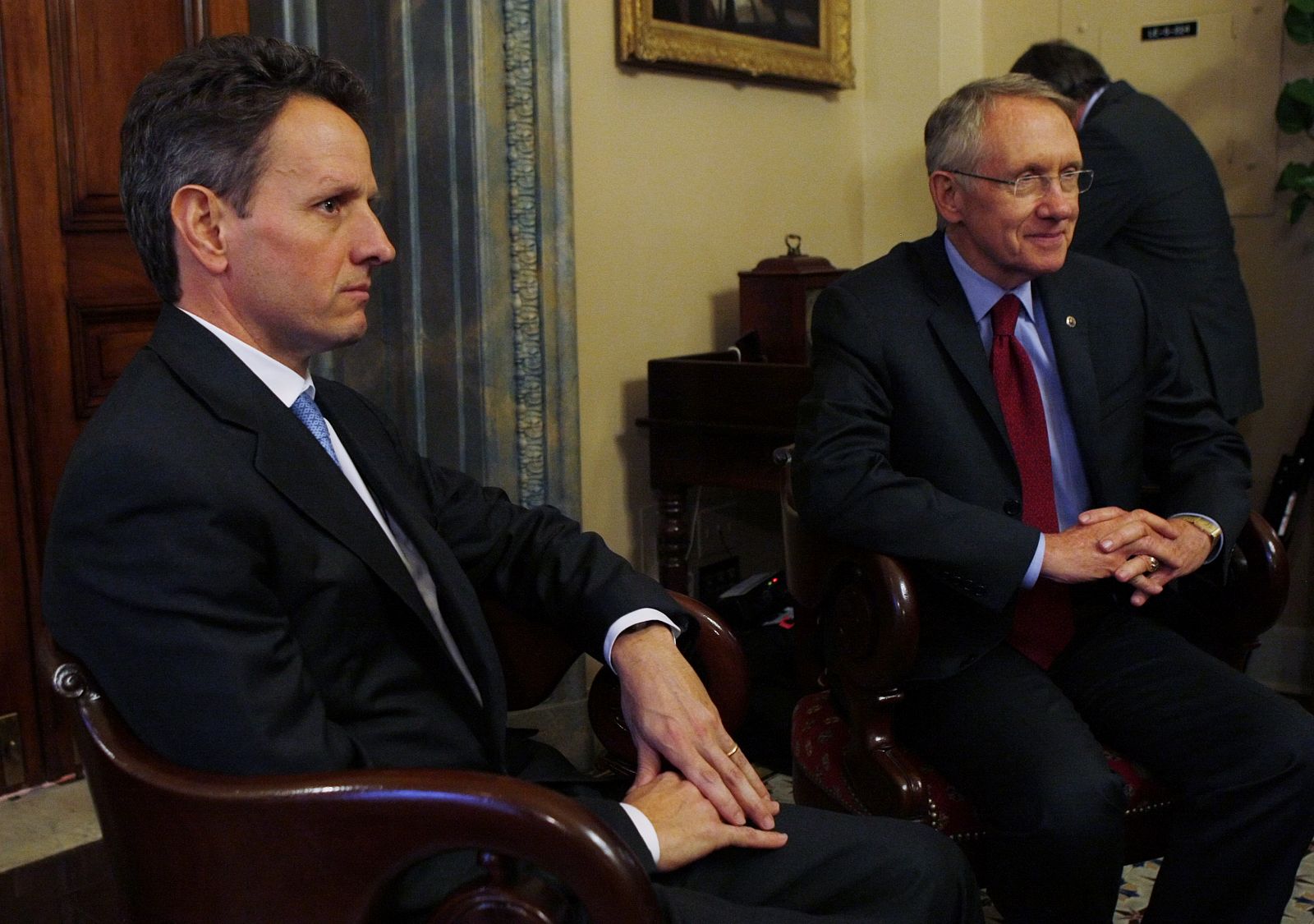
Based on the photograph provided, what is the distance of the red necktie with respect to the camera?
2184mm

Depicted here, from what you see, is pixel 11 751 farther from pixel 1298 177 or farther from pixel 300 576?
pixel 1298 177

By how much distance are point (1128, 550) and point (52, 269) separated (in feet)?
7.13

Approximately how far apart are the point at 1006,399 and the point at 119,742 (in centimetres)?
153

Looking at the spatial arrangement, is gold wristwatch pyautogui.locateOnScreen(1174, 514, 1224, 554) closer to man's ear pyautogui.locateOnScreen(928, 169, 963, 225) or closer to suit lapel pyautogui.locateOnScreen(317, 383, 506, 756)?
man's ear pyautogui.locateOnScreen(928, 169, 963, 225)

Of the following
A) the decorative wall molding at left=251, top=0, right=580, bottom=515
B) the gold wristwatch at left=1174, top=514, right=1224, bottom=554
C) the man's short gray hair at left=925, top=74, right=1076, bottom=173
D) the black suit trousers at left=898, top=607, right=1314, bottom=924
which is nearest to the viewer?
the black suit trousers at left=898, top=607, right=1314, bottom=924

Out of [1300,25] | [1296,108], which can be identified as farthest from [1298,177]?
[1300,25]

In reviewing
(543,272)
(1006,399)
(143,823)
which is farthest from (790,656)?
(143,823)

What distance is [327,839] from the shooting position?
3.90 feet

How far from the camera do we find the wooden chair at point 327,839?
1133 millimetres

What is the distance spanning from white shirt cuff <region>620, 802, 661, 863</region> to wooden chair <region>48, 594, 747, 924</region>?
0.71 feet

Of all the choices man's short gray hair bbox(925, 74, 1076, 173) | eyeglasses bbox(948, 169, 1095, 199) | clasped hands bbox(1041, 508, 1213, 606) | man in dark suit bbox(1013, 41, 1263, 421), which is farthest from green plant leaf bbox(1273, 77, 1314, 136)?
clasped hands bbox(1041, 508, 1213, 606)

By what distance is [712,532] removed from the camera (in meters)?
4.03

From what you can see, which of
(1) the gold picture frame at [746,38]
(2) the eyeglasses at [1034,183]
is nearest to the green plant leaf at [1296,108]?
(1) the gold picture frame at [746,38]

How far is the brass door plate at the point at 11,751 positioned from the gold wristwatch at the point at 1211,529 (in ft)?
7.75
